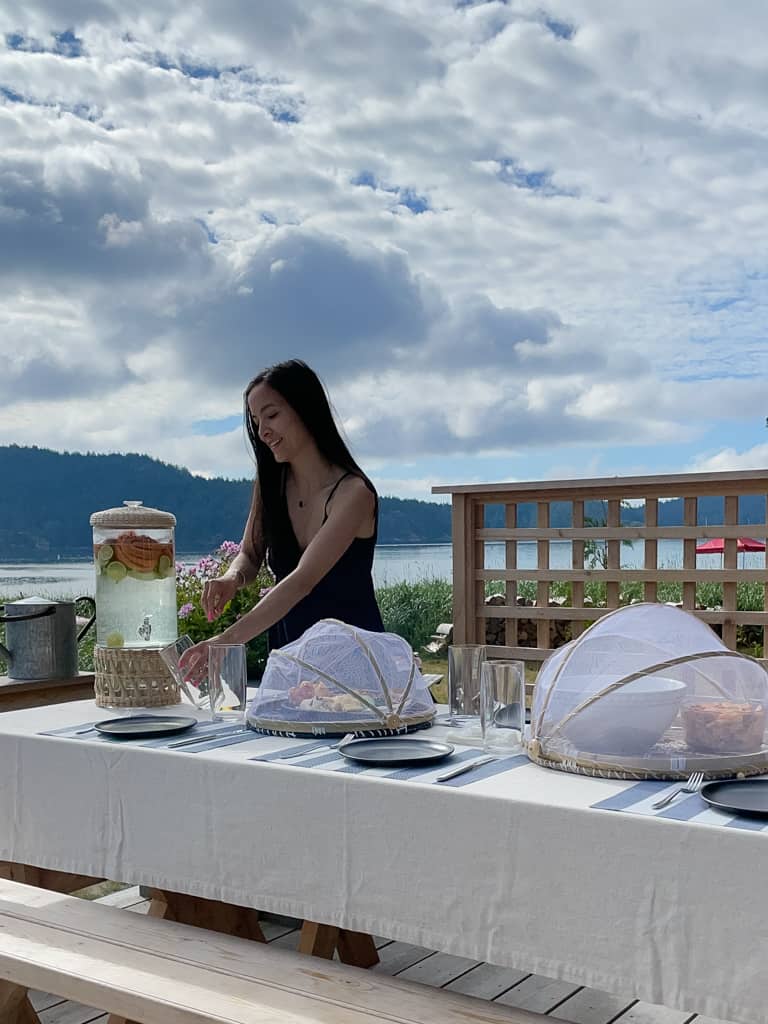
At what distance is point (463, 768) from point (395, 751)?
139 millimetres

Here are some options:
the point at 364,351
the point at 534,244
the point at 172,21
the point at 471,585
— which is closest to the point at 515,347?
the point at 364,351

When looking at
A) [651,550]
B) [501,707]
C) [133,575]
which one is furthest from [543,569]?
[501,707]

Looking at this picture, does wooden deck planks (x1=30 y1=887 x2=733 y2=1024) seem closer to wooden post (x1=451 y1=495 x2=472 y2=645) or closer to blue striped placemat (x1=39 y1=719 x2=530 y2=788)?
blue striped placemat (x1=39 y1=719 x2=530 y2=788)

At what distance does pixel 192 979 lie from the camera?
150cm

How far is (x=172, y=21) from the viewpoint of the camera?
9.73m

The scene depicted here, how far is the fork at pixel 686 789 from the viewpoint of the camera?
1.31 m

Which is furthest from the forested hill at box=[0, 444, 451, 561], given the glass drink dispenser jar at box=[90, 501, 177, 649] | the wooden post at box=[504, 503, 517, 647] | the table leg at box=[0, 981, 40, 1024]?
the table leg at box=[0, 981, 40, 1024]

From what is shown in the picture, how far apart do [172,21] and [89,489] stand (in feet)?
20.5

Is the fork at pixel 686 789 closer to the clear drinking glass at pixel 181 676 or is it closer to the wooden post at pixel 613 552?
the clear drinking glass at pixel 181 676

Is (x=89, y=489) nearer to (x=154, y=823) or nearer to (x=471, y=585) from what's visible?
(x=471, y=585)

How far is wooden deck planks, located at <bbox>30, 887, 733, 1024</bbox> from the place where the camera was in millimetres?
2230

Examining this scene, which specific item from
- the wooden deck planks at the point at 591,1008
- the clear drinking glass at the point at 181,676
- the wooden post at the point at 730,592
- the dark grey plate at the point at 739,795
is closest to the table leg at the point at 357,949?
the wooden deck planks at the point at 591,1008

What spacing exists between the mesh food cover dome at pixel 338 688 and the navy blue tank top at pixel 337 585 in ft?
2.43

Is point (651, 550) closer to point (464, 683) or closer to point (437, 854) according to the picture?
point (464, 683)
